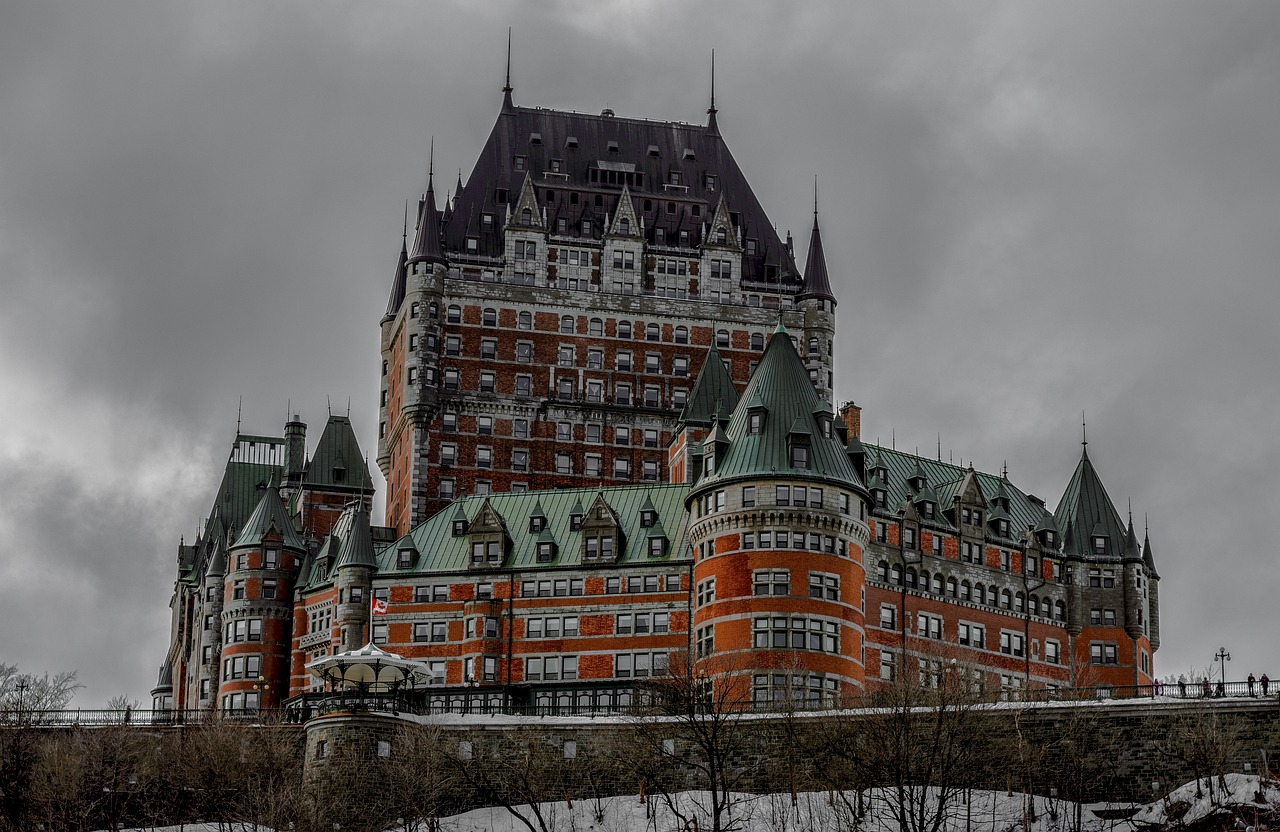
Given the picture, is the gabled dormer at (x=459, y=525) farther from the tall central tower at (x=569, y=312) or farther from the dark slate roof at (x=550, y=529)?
the tall central tower at (x=569, y=312)

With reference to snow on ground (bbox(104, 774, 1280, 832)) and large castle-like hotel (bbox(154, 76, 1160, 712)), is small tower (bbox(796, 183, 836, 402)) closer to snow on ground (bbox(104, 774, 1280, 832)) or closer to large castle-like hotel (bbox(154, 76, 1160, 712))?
large castle-like hotel (bbox(154, 76, 1160, 712))

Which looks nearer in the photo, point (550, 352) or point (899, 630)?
point (899, 630)

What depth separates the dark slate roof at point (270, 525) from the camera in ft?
522

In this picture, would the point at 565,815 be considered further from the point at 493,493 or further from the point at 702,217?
the point at 702,217

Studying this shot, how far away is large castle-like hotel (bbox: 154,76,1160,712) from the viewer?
136 metres

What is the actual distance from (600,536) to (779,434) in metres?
13.8

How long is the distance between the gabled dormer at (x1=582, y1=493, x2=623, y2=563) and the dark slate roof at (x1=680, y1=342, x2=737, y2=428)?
1541 centimetres

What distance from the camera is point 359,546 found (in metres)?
148

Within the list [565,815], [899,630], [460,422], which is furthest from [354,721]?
[460,422]

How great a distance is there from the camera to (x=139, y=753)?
4798 inches

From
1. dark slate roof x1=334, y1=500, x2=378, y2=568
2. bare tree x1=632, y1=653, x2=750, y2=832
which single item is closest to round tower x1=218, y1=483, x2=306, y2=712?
dark slate roof x1=334, y1=500, x2=378, y2=568

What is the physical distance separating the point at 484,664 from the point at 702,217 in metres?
49.0

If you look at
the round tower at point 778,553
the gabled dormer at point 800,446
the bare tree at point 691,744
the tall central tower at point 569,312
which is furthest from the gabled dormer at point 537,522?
the bare tree at point 691,744

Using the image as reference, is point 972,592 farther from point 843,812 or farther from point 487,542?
point 843,812
